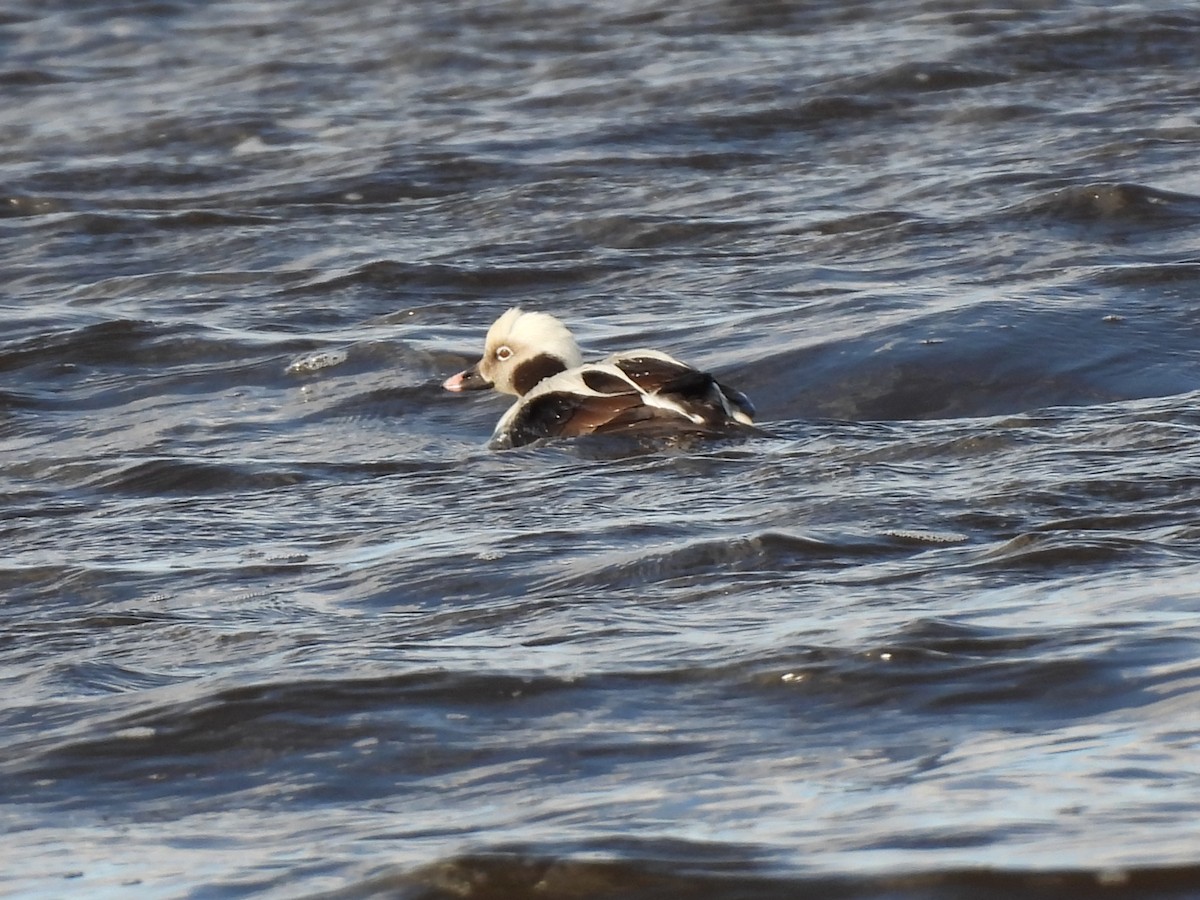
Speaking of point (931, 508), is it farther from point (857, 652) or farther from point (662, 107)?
point (662, 107)

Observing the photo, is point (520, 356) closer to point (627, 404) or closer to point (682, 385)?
point (627, 404)

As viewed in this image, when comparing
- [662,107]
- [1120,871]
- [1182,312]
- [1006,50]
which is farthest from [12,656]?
[1006,50]

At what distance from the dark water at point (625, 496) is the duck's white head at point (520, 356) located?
154 millimetres

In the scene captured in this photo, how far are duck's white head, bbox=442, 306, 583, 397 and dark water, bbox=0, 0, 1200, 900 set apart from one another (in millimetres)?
154

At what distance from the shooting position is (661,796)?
414 centimetres

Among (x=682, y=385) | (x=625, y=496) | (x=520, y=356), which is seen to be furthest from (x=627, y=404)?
(x=520, y=356)

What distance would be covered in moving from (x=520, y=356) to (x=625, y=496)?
6.88ft

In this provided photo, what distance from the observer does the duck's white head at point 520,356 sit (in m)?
8.96

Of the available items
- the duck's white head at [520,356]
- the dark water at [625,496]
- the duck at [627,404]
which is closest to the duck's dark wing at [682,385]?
the duck at [627,404]

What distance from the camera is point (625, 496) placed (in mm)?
7031

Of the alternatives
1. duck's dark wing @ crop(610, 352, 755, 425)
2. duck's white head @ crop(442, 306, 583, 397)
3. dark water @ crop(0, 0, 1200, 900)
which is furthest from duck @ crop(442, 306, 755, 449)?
duck's white head @ crop(442, 306, 583, 397)

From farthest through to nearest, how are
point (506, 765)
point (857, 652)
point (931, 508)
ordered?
point (931, 508) → point (857, 652) → point (506, 765)

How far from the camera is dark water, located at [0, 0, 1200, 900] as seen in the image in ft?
13.3

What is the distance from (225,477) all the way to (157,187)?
6.95 meters
